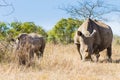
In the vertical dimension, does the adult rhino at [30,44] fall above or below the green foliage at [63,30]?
above

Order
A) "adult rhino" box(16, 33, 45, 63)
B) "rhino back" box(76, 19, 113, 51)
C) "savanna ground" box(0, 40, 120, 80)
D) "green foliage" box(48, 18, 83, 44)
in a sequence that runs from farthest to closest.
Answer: "green foliage" box(48, 18, 83, 44) < "rhino back" box(76, 19, 113, 51) < "adult rhino" box(16, 33, 45, 63) < "savanna ground" box(0, 40, 120, 80)

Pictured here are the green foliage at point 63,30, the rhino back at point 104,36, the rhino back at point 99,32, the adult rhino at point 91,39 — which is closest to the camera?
the adult rhino at point 91,39

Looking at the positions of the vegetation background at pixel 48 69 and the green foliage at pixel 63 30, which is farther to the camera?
the green foliage at pixel 63 30

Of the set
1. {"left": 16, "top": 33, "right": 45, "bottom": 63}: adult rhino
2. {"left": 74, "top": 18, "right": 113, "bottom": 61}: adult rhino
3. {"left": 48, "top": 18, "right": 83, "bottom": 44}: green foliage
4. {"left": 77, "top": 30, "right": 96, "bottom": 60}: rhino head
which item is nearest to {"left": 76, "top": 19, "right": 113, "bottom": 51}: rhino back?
{"left": 74, "top": 18, "right": 113, "bottom": 61}: adult rhino

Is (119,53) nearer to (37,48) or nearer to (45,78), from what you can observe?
(37,48)

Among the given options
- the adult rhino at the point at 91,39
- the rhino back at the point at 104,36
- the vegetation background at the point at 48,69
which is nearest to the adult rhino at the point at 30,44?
the vegetation background at the point at 48,69

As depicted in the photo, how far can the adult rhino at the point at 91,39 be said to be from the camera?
41.2ft

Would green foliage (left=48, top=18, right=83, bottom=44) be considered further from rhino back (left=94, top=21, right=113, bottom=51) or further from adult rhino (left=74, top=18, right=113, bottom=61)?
adult rhino (left=74, top=18, right=113, bottom=61)

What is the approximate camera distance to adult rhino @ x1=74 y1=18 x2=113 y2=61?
12.5 metres

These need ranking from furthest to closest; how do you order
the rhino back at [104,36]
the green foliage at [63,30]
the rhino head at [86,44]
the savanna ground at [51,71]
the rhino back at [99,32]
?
the green foliage at [63,30]
the rhino back at [104,36]
the rhino back at [99,32]
the rhino head at [86,44]
the savanna ground at [51,71]

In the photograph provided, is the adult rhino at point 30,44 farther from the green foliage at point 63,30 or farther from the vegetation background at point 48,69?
the green foliage at point 63,30

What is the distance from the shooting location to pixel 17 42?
34.0 feet

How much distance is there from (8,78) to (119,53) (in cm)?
1032

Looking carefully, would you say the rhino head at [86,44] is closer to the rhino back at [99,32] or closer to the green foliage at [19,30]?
the rhino back at [99,32]
